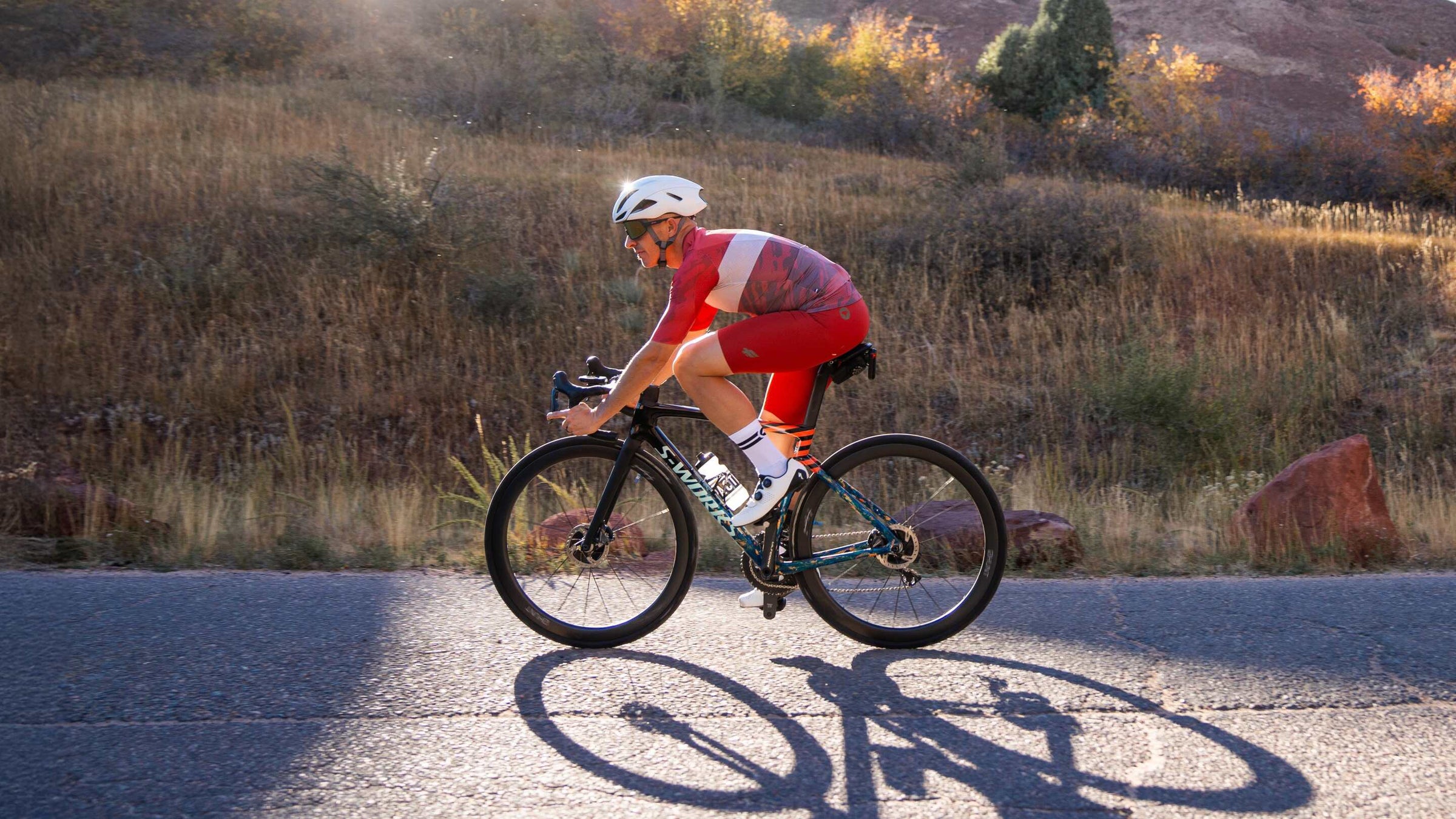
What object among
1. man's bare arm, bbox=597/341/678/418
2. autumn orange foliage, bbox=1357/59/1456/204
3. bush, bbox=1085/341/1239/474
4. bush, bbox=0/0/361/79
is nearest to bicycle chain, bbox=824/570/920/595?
man's bare arm, bbox=597/341/678/418

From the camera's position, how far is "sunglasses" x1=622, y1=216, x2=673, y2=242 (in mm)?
4066

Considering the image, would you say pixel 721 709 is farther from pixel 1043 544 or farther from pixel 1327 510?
pixel 1327 510

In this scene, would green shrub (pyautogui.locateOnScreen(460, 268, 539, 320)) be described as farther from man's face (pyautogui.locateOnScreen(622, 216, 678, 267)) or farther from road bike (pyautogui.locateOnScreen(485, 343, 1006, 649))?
man's face (pyautogui.locateOnScreen(622, 216, 678, 267))

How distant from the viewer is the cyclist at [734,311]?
4.03 m

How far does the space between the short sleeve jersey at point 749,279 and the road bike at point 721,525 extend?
11.3 inches

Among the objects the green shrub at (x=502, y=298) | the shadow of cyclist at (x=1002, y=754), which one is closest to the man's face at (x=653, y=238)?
the shadow of cyclist at (x=1002, y=754)

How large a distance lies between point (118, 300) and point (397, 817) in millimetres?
11406

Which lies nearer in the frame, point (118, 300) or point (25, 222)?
point (118, 300)

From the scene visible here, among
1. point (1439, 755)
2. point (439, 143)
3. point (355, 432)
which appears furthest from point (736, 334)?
point (439, 143)

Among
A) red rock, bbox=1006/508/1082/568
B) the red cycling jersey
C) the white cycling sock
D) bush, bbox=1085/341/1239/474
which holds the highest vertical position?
the red cycling jersey

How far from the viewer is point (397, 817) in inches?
110

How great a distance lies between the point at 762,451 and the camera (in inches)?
163

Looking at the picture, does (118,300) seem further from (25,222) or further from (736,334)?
(736,334)

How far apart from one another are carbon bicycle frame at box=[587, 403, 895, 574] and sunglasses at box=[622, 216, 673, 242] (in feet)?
2.17
